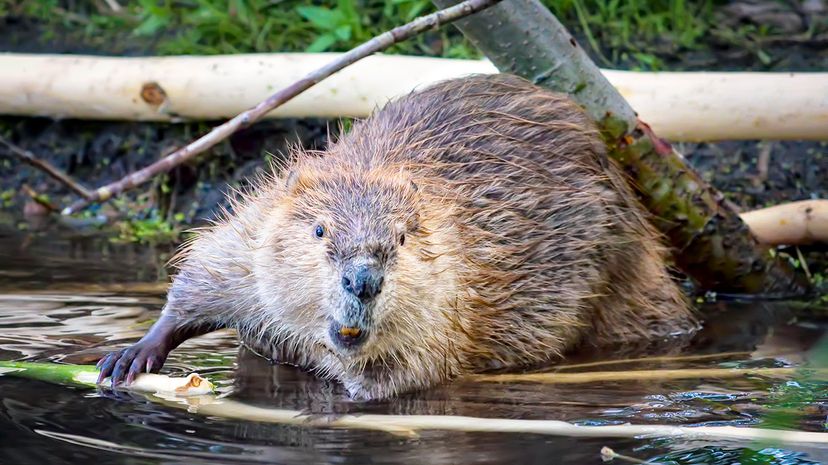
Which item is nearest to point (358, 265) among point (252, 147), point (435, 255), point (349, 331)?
point (349, 331)

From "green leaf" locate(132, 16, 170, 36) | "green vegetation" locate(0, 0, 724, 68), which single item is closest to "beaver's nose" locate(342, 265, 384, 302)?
"green vegetation" locate(0, 0, 724, 68)

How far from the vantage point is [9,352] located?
3248mm

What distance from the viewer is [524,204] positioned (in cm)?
365

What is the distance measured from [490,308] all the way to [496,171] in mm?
414

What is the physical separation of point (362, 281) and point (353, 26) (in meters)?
2.85

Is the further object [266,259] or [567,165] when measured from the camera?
[567,165]

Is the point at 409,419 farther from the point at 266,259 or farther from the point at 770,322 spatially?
the point at 770,322

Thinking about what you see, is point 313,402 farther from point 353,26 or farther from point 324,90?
point 353,26

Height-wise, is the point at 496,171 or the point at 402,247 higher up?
the point at 496,171

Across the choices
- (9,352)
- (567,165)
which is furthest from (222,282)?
(567,165)

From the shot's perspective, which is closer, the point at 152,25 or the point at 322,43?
the point at 322,43

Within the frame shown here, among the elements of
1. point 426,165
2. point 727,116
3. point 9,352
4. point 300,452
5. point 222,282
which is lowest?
point 300,452

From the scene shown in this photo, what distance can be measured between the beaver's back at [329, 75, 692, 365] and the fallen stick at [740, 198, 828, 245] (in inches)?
25.2

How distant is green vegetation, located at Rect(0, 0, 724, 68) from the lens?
5527 millimetres
